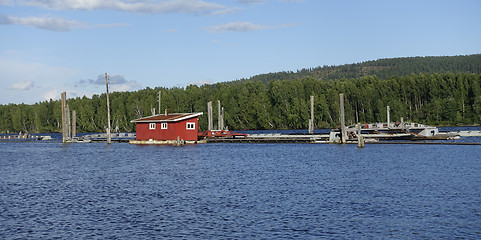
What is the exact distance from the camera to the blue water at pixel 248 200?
2062cm

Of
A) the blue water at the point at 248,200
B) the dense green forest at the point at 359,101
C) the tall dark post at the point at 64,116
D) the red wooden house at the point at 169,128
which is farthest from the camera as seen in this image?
the dense green forest at the point at 359,101

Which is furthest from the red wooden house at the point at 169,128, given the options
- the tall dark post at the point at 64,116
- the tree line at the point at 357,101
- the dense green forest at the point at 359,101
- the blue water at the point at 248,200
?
the dense green forest at the point at 359,101

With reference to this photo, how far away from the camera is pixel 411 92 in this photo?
492 ft

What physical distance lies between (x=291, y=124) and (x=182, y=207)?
432 feet

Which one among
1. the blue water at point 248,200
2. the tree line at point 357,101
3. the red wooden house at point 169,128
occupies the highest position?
the tree line at point 357,101

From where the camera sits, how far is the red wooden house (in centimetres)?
7388

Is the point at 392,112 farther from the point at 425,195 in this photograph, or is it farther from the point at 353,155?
the point at 425,195

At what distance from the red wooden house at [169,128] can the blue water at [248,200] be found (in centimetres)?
2569

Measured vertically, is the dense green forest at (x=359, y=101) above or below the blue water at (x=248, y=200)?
above

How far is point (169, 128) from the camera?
7444 cm

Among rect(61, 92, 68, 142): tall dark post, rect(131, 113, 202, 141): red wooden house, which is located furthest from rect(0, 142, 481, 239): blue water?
rect(61, 92, 68, 142): tall dark post

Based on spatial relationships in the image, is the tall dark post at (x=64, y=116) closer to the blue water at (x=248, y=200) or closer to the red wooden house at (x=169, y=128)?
the red wooden house at (x=169, y=128)

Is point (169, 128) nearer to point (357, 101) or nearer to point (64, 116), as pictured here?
point (64, 116)

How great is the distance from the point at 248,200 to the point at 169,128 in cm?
4820
